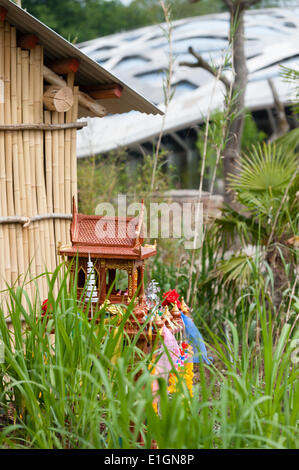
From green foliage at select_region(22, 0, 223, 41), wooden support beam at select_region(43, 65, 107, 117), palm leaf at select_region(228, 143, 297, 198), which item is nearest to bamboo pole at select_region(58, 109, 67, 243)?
wooden support beam at select_region(43, 65, 107, 117)

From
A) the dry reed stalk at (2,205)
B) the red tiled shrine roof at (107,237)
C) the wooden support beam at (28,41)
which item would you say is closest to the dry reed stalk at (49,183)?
the dry reed stalk at (2,205)

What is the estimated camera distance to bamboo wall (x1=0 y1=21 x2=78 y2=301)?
13.2 feet

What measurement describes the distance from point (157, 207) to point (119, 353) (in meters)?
4.31

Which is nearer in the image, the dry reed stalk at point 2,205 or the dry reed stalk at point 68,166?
the dry reed stalk at point 2,205

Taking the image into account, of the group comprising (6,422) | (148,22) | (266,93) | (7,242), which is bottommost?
(6,422)

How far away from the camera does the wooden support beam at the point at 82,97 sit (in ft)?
14.1

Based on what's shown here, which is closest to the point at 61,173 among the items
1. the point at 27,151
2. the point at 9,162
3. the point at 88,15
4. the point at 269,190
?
the point at 27,151

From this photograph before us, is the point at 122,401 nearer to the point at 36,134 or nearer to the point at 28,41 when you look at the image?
the point at 36,134

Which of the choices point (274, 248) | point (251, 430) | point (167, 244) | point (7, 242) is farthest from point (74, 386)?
point (167, 244)

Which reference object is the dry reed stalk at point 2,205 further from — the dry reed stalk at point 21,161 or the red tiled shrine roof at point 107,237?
the red tiled shrine roof at point 107,237

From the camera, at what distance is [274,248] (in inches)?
202

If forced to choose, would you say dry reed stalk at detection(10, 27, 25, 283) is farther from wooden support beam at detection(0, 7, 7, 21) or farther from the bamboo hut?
wooden support beam at detection(0, 7, 7, 21)

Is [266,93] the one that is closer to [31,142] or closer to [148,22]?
[31,142]

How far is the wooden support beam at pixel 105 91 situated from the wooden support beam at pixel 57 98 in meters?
0.41
